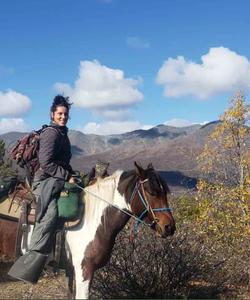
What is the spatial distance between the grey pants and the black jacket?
0.38 metres

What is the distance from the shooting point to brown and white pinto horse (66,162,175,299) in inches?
213

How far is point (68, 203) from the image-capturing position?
219 inches

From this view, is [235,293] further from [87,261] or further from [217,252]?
[87,261]

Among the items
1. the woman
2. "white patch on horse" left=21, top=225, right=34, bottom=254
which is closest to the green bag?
the woman

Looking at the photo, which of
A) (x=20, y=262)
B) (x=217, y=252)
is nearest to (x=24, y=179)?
(x=20, y=262)

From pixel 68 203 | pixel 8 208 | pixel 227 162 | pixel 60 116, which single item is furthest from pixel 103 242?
pixel 227 162

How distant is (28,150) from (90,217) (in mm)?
1167

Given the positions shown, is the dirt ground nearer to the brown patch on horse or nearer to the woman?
the woman

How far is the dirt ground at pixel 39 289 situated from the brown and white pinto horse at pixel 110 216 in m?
2.14

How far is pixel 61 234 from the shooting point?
218 inches

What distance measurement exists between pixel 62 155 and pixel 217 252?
454 centimetres

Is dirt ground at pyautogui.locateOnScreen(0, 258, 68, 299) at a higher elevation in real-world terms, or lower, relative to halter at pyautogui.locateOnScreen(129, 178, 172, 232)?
lower

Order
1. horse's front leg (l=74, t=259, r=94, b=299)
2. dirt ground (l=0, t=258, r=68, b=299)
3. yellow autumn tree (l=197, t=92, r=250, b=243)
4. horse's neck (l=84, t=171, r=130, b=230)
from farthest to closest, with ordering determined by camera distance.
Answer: yellow autumn tree (l=197, t=92, r=250, b=243) → dirt ground (l=0, t=258, r=68, b=299) → horse's neck (l=84, t=171, r=130, b=230) → horse's front leg (l=74, t=259, r=94, b=299)

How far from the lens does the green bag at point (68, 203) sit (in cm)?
552
